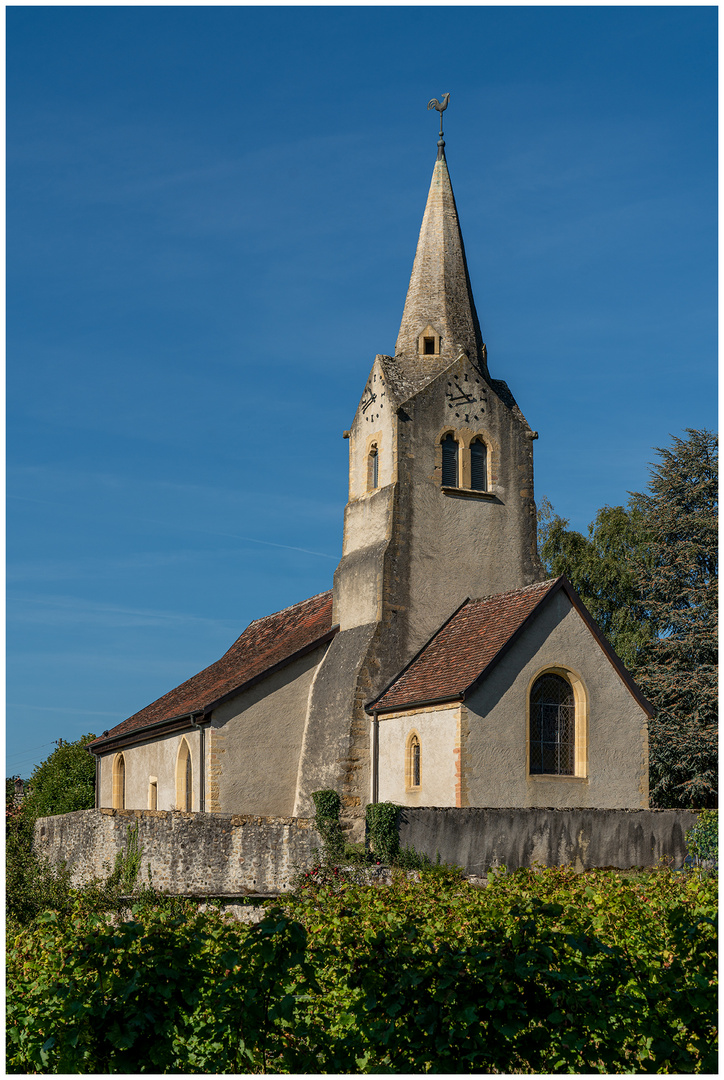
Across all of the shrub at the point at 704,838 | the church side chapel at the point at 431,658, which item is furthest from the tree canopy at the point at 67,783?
the shrub at the point at 704,838

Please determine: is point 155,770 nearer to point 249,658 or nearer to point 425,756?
point 249,658

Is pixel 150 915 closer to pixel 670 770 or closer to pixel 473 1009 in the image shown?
pixel 473 1009

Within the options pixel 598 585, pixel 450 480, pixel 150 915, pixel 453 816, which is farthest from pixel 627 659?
pixel 150 915

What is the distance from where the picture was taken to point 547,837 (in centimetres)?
1873

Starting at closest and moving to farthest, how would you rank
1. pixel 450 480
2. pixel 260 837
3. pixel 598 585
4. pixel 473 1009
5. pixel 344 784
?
pixel 473 1009 < pixel 260 837 < pixel 344 784 < pixel 450 480 < pixel 598 585

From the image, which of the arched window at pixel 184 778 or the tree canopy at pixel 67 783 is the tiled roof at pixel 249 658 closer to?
the arched window at pixel 184 778

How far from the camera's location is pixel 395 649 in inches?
995

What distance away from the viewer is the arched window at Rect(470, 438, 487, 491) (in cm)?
2758

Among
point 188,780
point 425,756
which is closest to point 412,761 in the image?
point 425,756

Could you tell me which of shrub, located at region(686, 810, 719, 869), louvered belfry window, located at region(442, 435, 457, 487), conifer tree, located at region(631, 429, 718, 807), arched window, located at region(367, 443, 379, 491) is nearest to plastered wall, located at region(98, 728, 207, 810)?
arched window, located at region(367, 443, 379, 491)

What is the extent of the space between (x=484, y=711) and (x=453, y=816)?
3473 mm

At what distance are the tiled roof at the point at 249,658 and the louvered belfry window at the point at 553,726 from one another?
22.3ft

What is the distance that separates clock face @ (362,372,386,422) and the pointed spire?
1.18 metres

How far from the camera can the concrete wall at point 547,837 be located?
18.4 meters
